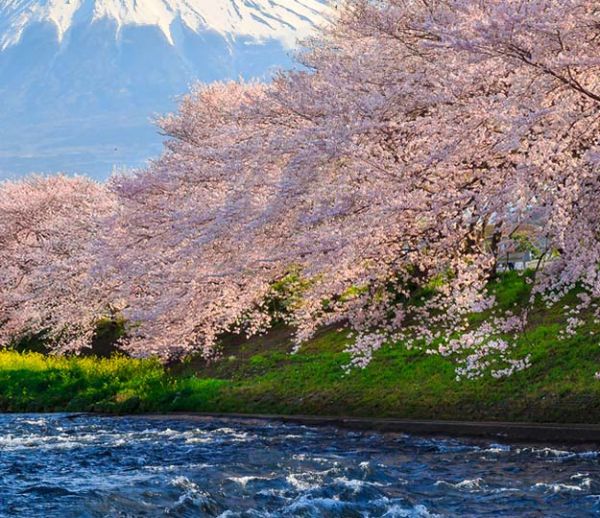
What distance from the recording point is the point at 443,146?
40.6ft

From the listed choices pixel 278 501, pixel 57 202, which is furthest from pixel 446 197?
pixel 57 202

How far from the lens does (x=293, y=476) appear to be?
14.1 metres

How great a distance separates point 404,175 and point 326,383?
10998 mm

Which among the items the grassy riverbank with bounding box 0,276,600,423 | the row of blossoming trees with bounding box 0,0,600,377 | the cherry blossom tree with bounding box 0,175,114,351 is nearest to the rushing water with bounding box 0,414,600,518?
the grassy riverbank with bounding box 0,276,600,423

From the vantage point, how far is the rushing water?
12164 millimetres

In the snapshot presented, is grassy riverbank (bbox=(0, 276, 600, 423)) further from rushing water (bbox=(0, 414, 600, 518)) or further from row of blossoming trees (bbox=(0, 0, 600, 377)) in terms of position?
rushing water (bbox=(0, 414, 600, 518))

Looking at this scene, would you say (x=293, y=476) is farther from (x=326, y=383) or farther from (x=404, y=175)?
(x=326, y=383)

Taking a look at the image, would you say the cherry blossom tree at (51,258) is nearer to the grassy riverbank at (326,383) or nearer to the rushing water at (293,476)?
the grassy riverbank at (326,383)

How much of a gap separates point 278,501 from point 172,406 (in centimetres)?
1320

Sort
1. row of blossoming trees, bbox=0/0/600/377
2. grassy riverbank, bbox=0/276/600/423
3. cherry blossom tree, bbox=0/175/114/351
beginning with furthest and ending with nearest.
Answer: cherry blossom tree, bbox=0/175/114/351
grassy riverbank, bbox=0/276/600/423
row of blossoming trees, bbox=0/0/600/377

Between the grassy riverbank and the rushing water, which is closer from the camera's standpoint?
the rushing water

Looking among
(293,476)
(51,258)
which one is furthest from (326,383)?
(51,258)

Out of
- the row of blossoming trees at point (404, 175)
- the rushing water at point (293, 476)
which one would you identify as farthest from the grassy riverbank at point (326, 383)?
the rushing water at point (293, 476)

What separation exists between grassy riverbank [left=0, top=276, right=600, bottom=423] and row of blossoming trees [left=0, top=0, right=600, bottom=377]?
109 centimetres
